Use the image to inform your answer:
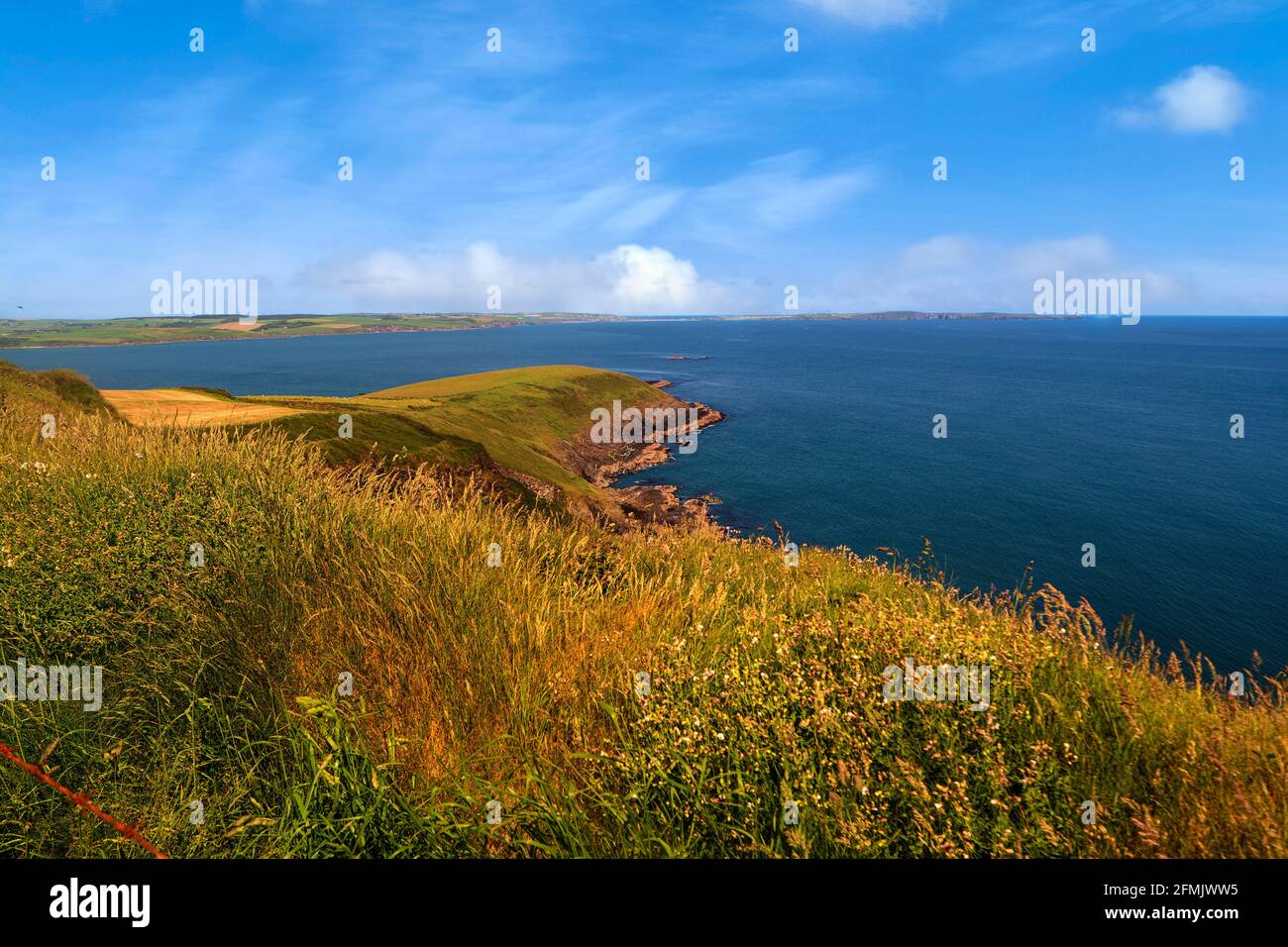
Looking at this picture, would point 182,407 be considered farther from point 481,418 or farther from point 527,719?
point 481,418

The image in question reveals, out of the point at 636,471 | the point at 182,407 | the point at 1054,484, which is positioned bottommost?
the point at 1054,484

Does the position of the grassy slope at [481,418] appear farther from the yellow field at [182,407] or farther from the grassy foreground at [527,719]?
the grassy foreground at [527,719]

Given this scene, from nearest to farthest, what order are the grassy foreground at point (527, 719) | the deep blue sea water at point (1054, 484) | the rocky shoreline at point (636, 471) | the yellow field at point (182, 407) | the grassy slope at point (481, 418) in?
1. the grassy foreground at point (527, 719)
2. the yellow field at point (182, 407)
3. the grassy slope at point (481, 418)
4. the deep blue sea water at point (1054, 484)
5. the rocky shoreline at point (636, 471)

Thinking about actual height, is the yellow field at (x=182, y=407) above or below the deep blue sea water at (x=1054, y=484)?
above

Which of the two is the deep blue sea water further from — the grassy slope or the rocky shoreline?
the grassy slope

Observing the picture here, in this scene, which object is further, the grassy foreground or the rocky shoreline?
the rocky shoreline

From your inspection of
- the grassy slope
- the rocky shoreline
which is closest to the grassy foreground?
the grassy slope

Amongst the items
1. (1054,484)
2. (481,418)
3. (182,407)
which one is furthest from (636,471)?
(182,407)

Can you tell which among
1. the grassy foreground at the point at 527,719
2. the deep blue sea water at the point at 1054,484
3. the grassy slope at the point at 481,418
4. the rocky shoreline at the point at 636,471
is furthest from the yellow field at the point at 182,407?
the deep blue sea water at the point at 1054,484

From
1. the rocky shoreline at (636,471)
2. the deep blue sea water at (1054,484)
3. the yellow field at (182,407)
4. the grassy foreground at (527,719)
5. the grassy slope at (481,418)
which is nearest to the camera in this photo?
the grassy foreground at (527,719)
